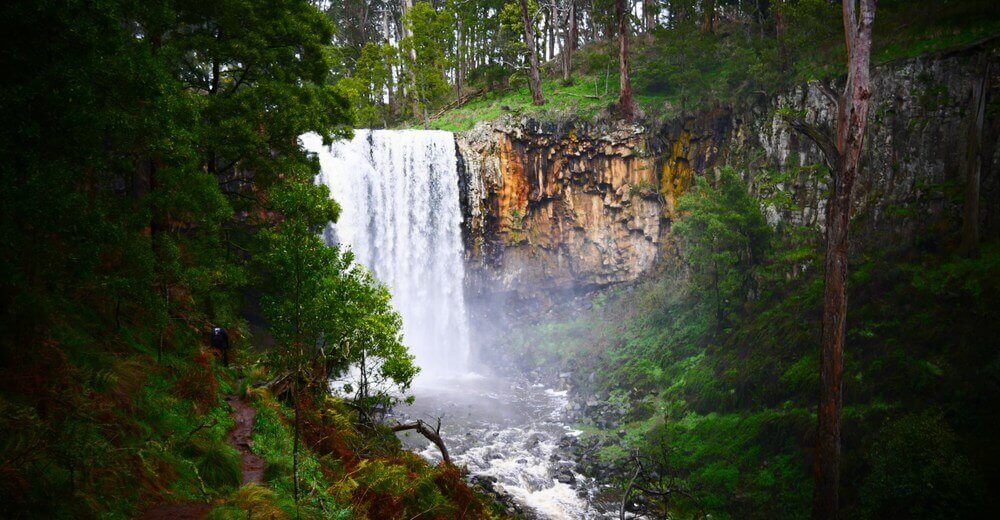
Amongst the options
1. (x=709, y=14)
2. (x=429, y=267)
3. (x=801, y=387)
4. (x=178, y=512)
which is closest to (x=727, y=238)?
(x=801, y=387)

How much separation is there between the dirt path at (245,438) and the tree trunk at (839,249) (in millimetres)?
9475

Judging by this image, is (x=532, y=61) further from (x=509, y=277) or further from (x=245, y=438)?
(x=245, y=438)

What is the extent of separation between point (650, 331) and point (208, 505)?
805 inches

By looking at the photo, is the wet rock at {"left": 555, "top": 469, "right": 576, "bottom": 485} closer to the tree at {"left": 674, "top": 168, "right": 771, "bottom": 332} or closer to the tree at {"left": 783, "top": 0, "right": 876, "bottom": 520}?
the tree at {"left": 783, "top": 0, "right": 876, "bottom": 520}

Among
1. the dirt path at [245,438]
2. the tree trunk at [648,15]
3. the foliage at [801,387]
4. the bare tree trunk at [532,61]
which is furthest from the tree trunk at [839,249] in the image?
the tree trunk at [648,15]

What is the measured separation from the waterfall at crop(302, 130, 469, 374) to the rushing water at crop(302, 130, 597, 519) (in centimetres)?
5

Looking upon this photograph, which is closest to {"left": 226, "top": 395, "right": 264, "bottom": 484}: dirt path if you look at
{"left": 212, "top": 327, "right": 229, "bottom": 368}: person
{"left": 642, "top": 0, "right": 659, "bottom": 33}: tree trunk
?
{"left": 212, "top": 327, "right": 229, "bottom": 368}: person

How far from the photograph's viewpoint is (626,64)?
25.9 metres

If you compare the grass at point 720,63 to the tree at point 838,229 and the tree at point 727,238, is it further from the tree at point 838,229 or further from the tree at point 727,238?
the tree at point 838,229

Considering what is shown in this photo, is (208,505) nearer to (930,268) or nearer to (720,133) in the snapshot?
(930,268)

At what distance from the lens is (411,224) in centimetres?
2673

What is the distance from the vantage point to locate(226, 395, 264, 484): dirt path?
7348mm

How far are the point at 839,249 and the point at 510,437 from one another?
1260 cm

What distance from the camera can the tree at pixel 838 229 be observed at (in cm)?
888
